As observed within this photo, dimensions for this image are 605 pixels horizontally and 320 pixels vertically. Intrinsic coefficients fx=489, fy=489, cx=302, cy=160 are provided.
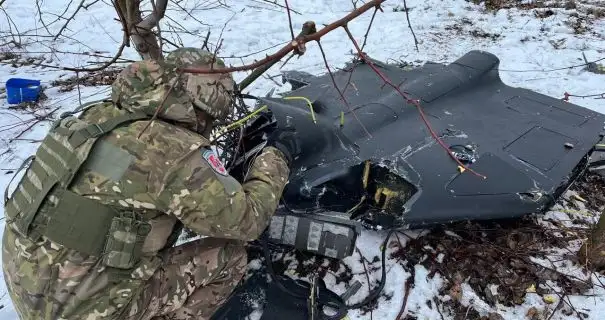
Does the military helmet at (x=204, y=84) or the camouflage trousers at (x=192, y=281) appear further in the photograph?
the camouflage trousers at (x=192, y=281)

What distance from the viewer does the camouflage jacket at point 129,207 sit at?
207 centimetres

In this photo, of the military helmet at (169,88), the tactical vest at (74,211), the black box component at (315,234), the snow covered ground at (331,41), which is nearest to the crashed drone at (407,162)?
the black box component at (315,234)

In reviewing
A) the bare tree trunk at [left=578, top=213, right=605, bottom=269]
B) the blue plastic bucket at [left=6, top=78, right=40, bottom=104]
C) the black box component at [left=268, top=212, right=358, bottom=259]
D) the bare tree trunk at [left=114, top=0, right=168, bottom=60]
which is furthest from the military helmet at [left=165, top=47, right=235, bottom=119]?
the blue plastic bucket at [left=6, top=78, right=40, bottom=104]

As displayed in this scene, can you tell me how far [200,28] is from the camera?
737cm

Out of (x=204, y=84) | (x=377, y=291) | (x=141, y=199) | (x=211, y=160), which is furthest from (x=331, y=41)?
(x=141, y=199)

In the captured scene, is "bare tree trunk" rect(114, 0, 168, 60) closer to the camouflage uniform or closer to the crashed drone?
the camouflage uniform

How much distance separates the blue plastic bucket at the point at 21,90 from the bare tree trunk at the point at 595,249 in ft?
18.3

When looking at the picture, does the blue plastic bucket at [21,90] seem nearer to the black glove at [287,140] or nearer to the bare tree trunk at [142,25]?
the bare tree trunk at [142,25]

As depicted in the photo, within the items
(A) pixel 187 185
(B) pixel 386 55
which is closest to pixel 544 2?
(B) pixel 386 55

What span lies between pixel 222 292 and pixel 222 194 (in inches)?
34.7

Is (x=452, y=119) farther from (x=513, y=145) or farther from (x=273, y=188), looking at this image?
(x=273, y=188)

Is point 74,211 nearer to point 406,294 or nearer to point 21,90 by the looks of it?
point 406,294

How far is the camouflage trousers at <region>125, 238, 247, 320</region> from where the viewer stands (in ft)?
8.16

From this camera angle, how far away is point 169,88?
6.97 feet
